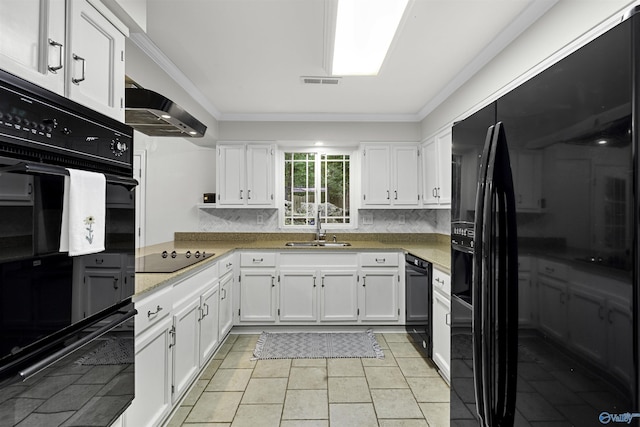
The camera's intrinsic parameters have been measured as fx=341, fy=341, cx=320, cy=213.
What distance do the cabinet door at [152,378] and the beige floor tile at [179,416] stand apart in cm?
17

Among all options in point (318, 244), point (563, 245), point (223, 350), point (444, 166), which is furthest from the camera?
point (318, 244)

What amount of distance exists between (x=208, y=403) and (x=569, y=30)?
3.12 metres

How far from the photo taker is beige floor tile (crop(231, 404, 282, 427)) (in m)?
2.10

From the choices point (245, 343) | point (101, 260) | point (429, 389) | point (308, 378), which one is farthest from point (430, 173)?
point (101, 260)

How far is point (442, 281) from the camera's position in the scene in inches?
104

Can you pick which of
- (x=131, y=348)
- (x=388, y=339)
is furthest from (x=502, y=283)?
(x=388, y=339)

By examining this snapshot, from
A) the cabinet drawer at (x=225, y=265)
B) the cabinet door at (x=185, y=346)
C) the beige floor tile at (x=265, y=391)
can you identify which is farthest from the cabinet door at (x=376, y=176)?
the cabinet door at (x=185, y=346)

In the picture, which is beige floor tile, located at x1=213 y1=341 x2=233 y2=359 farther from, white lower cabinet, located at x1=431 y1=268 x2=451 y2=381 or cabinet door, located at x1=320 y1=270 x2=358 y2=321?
white lower cabinet, located at x1=431 y1=268 x2=451 y2=381

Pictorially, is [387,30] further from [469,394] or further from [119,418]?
[119,418]

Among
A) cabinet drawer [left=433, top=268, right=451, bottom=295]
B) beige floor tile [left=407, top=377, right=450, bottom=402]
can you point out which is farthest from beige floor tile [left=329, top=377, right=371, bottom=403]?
cabinet drawer [left=433, top=268, right=451, bottom=295]

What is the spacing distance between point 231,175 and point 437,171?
2.35 m

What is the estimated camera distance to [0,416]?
2.84 ft

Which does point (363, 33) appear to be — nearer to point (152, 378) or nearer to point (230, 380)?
point (152, 378)

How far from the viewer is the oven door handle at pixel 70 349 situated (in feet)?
3.09
